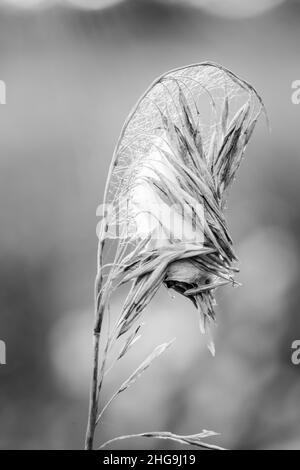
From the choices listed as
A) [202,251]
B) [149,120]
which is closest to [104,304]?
[202,251]

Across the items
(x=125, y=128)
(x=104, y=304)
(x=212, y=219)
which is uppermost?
(x=125, y=128)

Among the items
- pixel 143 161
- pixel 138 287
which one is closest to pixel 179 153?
pixel 143 161

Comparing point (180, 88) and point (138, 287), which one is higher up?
point (180, 88)

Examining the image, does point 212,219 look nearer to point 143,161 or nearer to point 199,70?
point 143,161

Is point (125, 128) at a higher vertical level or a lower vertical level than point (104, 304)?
higher

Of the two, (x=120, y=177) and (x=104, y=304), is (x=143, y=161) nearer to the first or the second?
(x=120, y=177)

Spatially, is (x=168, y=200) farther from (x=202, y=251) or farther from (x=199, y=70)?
(x=199, y=70)
